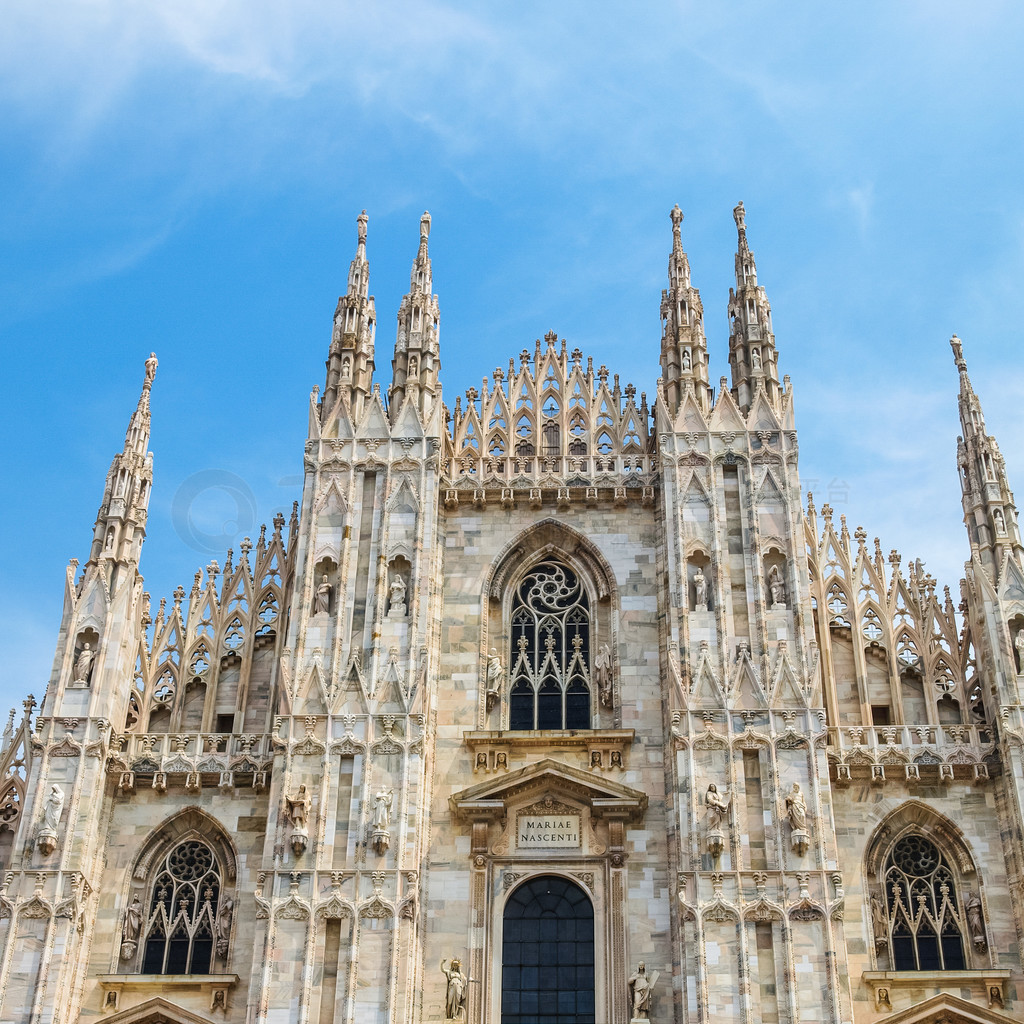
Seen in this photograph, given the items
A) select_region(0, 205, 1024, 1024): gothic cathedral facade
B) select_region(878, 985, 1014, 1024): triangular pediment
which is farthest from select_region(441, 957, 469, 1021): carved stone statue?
select_region(878, 985, 1014, 1024): triangular pediment

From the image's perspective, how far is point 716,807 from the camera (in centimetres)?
2131

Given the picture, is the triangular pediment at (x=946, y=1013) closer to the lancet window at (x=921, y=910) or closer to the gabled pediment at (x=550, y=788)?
the lancet window at (x=921, y=910)

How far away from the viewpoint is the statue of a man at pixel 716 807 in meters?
21.3

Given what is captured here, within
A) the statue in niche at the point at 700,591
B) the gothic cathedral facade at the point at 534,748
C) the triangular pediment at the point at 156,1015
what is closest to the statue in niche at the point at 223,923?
the gothic cathedral facade at the point at 534,748

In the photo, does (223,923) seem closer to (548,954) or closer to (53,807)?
(53,807)

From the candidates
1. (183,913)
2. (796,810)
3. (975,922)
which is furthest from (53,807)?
(975,922)

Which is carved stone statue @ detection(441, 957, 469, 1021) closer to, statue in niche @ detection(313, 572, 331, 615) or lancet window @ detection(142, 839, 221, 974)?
lancet window @ detection(142, 839, 221, 974)

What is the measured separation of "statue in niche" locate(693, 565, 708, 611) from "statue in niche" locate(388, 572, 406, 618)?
4.75 metres

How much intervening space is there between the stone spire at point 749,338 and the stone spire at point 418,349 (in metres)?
5.44

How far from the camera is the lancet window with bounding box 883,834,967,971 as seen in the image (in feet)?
71.0

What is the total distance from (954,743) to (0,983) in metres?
14.7

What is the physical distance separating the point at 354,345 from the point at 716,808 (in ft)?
35.6

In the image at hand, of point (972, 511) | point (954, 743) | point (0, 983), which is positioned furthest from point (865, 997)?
point (0, 983)

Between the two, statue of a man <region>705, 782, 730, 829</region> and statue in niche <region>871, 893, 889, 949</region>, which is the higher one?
statue of a man <region>705, 782, 730, 829</region>
